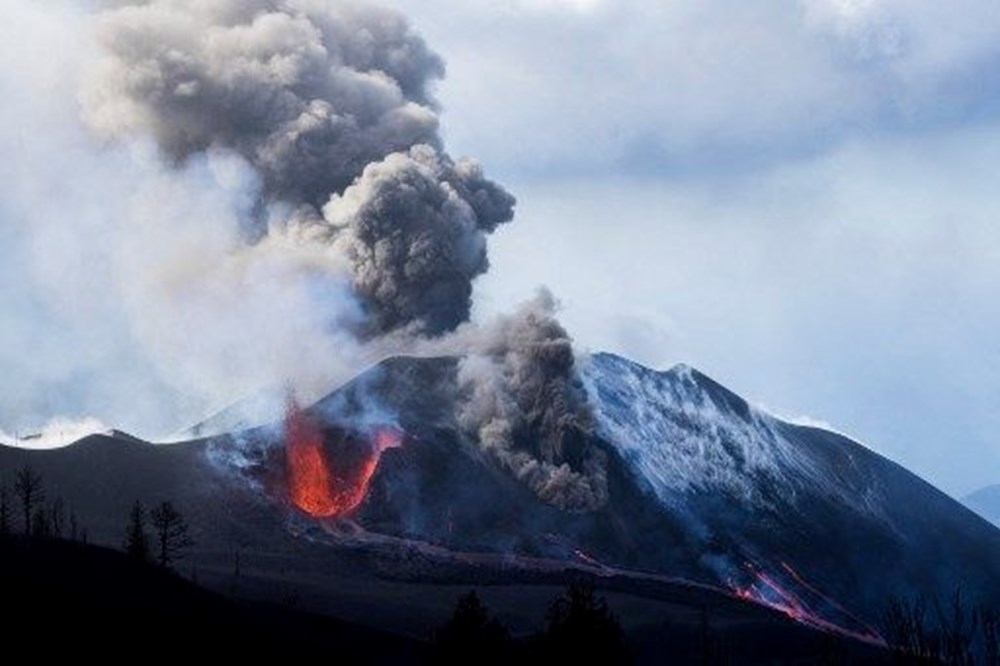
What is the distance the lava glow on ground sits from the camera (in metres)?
168

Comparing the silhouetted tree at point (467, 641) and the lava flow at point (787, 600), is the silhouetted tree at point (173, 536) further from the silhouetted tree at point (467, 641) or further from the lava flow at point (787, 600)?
the lava flow at point (787, 600)

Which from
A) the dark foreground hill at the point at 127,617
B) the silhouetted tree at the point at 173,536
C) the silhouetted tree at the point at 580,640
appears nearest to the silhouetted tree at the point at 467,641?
the silhouetted tree at the point at 580,640

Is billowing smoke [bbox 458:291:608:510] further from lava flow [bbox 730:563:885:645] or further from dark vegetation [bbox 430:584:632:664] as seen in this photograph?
dark vegetation [bbox 430:584:632:664]

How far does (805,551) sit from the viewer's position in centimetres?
18275

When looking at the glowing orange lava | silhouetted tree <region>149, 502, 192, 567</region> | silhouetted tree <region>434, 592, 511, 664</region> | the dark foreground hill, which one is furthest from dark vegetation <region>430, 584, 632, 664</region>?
the glowing orange lava

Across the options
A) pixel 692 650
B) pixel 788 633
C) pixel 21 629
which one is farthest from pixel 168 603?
pixel 788 633

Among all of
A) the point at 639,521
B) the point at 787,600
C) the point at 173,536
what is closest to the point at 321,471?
the point at 173,536

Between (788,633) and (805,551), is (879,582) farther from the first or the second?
(788,633)

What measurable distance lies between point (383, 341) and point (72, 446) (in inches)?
1635

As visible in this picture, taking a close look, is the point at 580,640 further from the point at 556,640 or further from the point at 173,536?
the point at 173,536

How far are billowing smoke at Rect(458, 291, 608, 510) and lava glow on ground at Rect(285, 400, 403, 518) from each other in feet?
41.5

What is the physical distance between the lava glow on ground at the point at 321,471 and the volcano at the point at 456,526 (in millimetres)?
262

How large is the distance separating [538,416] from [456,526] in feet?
69.0

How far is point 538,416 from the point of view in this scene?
590ft
